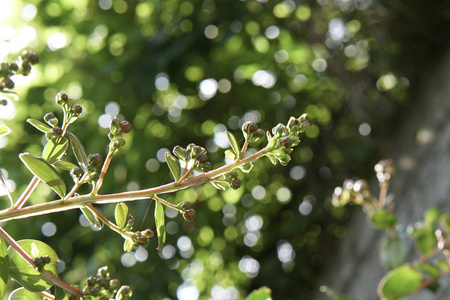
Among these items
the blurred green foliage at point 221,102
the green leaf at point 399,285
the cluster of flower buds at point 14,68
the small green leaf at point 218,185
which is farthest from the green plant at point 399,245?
the blurred green foliage at point 221,102

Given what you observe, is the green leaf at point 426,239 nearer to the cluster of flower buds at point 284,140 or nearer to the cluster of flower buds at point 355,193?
the cluster of flower buds at point 355,193

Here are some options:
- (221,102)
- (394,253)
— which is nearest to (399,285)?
(394,253)

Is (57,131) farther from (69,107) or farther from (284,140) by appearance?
(284,140)

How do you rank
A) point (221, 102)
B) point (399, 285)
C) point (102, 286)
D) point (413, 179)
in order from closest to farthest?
point (102, 286), point (399, 285), point (413, 179), point (221, 102)

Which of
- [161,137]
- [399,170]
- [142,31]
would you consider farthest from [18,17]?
[399,170]

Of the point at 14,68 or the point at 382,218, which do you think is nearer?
the point at 14,68

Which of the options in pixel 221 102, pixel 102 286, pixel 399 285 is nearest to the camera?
pixel 102 286

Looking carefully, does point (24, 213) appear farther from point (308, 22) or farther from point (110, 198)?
point (308, 22)
